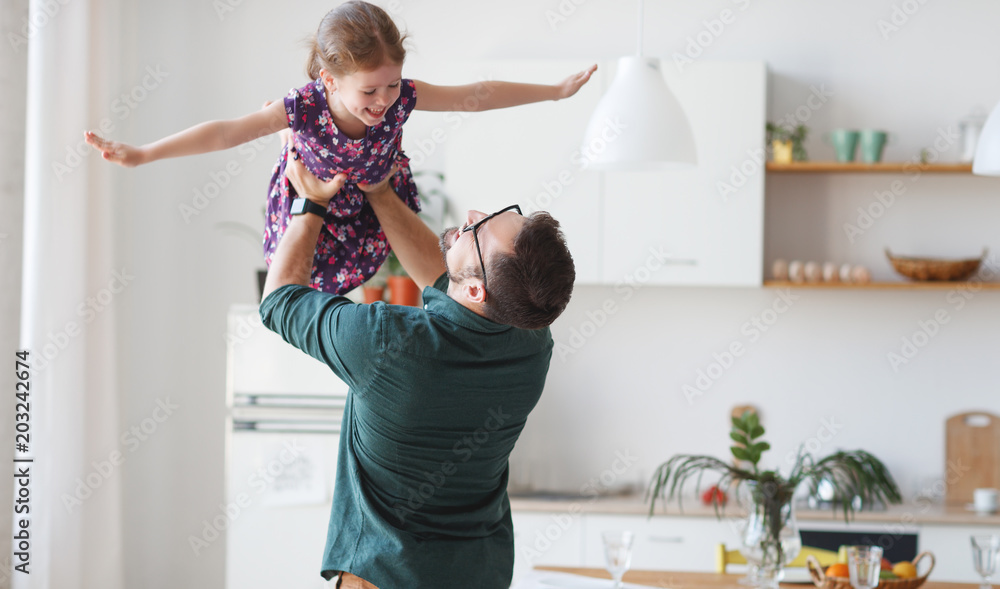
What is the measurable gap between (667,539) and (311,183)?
8.11 ft

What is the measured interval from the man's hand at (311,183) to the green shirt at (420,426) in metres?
0.17

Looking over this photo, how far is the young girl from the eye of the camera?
1381mm

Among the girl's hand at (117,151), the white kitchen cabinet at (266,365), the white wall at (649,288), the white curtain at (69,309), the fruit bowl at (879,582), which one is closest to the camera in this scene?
the girl's hand at (117,151)

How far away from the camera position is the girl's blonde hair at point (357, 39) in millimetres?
1367

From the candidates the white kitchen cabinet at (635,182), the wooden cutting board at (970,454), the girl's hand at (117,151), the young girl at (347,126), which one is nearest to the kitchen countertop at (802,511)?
the wooden cutting board at (970,454)

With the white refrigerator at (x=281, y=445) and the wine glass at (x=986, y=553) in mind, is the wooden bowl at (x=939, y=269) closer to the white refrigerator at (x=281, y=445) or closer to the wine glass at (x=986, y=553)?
the wine glass at (x=986, y=553)

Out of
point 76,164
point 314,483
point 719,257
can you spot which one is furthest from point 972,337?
point 76,164

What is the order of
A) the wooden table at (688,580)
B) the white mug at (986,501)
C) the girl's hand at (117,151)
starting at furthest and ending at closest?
the white mug at (986,501) < the wooden table at (688,580) < the girl's hand at (117,151)

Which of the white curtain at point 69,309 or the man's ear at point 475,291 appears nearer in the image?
the man's ear at point 475,291

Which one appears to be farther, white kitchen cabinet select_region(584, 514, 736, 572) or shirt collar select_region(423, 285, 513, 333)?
white kitchen cabinet select_region(584, 514, 736, 572)

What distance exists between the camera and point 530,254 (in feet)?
4.38

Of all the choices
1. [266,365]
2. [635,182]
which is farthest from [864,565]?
[266,365]

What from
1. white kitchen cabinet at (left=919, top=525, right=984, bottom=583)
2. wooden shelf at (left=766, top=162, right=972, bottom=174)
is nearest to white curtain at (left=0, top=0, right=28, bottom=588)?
wooden shelf at (left=766, top=162, right=972, bottom=174)

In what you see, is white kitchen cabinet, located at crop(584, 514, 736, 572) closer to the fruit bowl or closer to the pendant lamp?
the fruit bowl
